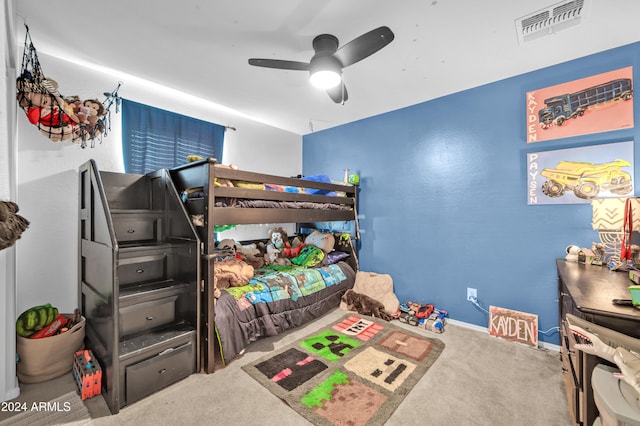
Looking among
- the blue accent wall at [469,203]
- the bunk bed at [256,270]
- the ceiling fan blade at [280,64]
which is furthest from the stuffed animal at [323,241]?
the ceiling fan blade at [280,64]

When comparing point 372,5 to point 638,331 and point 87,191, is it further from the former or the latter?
point 87,191

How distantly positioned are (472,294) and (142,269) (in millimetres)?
3197

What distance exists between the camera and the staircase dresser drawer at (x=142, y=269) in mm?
2143

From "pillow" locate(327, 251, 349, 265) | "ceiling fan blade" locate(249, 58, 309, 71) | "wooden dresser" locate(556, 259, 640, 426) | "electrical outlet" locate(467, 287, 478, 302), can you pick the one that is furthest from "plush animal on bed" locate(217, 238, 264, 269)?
"wooden dresser" locate(556, 259, 640, 426)

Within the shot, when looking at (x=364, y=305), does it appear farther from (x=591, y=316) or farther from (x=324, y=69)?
(x=324, y=69)

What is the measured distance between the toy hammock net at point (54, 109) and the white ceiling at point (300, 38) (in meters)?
0.23

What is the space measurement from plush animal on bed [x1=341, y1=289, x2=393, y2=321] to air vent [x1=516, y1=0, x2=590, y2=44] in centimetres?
281

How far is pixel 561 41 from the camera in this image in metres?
2.11

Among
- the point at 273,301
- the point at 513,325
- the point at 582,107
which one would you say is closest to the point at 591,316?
the point at 513,325

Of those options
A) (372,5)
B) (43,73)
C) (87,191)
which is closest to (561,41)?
(372,5)

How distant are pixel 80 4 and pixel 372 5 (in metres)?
1.88

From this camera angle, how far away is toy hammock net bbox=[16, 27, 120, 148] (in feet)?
7.04

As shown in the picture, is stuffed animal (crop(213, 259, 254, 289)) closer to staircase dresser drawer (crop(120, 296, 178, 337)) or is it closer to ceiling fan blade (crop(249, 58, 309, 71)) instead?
staircase dresser drawer (crop(120, 296, 178, 337))

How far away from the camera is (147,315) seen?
200 centimetres
